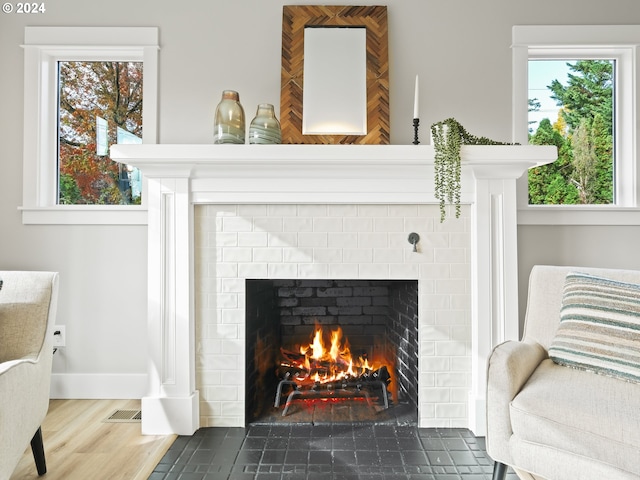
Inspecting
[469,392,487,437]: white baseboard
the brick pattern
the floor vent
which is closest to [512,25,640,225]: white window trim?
the brick pattern

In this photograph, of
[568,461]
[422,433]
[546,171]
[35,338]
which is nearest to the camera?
[568,461]

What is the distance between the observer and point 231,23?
2627 mm

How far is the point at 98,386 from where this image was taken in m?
2.66

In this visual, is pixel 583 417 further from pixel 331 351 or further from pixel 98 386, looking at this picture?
pixel 98 386

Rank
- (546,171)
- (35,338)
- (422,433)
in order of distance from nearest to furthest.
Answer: (35,338), (422,433), (546,171)

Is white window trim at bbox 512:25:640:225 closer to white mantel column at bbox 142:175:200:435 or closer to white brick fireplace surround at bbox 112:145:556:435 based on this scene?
white brick fireplace surround at bbox 112:145:556:435

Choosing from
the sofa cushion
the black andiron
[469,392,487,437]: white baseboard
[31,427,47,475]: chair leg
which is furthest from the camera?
the black andiron

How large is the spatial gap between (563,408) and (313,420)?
4.17 feet

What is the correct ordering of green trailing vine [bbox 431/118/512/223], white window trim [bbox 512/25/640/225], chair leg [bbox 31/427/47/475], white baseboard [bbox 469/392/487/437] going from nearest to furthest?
chair leg [bbox 31/427/47/475], green trailing vine [bbox 431/118/512/223], white baseboard [bbox 469/392/487/437], white window trim [bbox 512/25/640/225]

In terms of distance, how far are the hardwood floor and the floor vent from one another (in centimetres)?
3

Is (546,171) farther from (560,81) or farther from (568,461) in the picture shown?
(568,461)

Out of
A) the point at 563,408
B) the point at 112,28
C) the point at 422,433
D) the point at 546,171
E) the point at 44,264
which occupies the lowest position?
the point at 422,433

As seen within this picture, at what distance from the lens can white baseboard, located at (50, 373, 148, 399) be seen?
2.66 m

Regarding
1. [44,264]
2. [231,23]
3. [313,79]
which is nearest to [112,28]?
[231,23]
